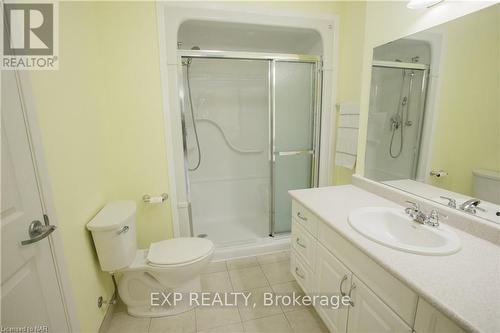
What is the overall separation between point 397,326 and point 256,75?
2.53 m

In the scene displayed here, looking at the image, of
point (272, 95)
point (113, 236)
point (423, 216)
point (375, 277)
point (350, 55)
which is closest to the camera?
point (375, 277)

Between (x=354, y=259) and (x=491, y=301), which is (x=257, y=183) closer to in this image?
(x=354, y=259)

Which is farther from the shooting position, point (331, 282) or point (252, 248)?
point (252, 248)

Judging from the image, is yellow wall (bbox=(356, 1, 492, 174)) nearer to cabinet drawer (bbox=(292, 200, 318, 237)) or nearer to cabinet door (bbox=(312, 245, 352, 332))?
cabinet drawer (bbox=(292, 200, 318, 237))

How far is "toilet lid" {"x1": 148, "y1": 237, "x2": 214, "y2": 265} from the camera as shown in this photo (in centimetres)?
150

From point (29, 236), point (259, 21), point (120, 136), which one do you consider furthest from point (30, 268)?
point (259, 21)

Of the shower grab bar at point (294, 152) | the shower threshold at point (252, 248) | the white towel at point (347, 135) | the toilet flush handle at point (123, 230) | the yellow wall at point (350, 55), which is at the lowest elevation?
the shower threshold at point (252, 248)

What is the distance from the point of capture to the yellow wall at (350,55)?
1.79 m

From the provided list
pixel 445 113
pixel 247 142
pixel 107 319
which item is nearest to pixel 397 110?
pixel 445 113

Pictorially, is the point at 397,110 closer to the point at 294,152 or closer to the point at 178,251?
the point at 294,152

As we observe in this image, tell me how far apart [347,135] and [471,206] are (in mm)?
1006

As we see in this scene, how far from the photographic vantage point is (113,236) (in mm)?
Result: 1370

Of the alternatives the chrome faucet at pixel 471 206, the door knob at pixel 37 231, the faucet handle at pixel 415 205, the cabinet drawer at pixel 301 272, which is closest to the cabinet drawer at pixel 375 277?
the cabinet drawer at pixel 301 272

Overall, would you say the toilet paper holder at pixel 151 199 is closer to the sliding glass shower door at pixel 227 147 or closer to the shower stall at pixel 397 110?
the sliding glass shower door at pixel 227 147
